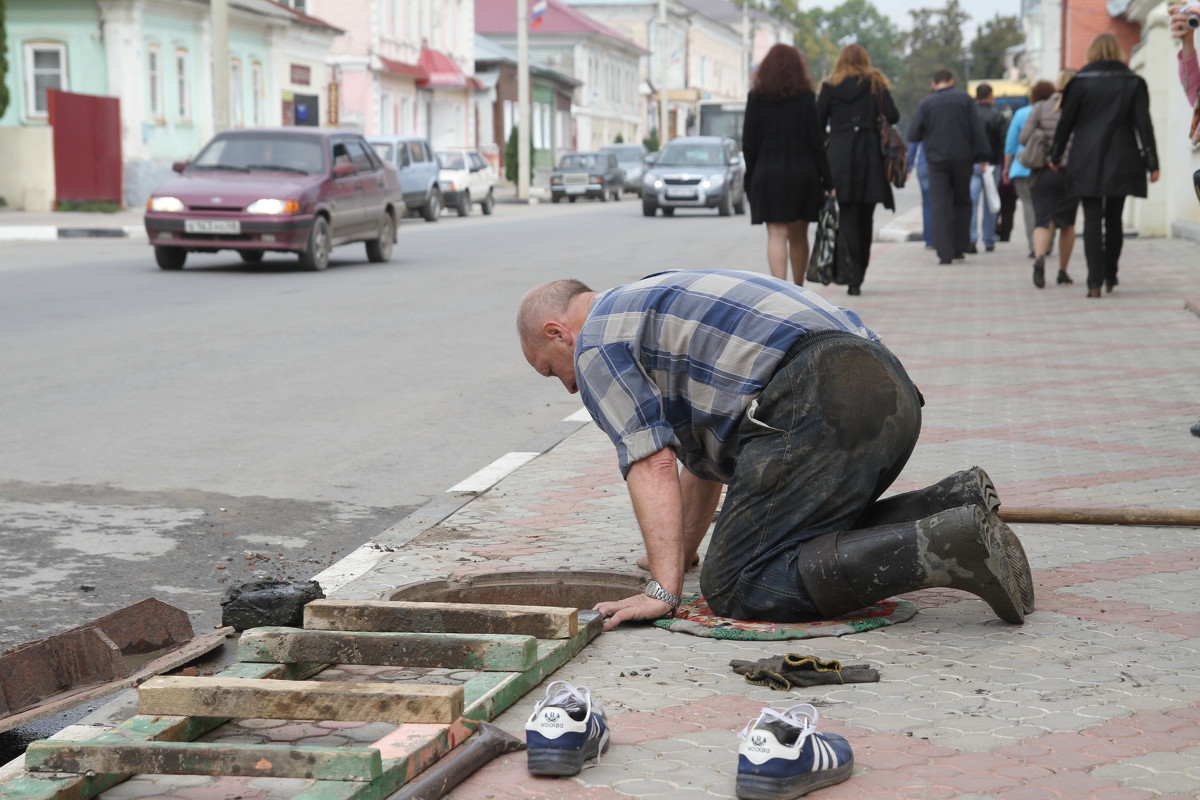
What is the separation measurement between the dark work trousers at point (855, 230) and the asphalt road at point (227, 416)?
2936 millimetres

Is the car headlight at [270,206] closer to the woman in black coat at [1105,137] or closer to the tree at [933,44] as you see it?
the woman in black coat at [1105,137]

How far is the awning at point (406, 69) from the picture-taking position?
56.0 meters

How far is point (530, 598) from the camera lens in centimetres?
509

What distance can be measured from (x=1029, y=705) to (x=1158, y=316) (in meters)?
10.2

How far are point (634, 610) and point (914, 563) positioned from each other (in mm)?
778

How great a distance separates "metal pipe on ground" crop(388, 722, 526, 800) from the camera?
3.18 metres

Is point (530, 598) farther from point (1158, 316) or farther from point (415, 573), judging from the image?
point (1158, 316)

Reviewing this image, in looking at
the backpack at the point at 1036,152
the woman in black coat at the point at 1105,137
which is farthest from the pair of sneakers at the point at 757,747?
the backpack at the point at 1036,152

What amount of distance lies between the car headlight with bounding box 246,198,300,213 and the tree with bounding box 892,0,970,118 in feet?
287

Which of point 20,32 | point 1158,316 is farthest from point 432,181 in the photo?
point 1158,316

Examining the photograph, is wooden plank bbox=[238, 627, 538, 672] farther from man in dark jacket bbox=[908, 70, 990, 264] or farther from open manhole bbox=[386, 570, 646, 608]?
man in dark jacket bbox=[908, 70, 990, 264]

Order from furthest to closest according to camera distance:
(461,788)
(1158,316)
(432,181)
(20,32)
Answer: (20,32) → (432,181) → (1158,316) → (461,788)

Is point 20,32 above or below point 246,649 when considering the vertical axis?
above

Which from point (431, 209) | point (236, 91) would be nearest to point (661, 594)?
point (431, 209)
